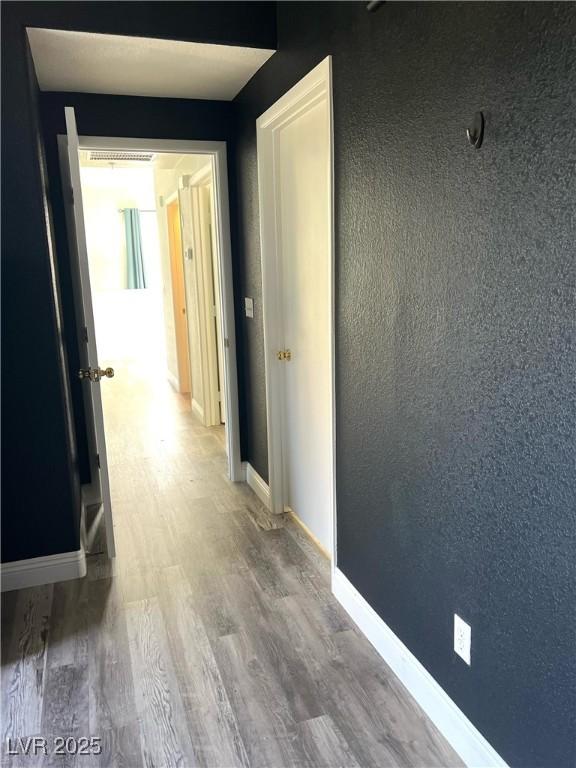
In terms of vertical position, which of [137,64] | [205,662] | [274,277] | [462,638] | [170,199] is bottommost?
[205,662]

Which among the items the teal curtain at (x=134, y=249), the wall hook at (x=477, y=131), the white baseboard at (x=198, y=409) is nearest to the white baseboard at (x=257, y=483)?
the white baseboard at (x=198, y=409)

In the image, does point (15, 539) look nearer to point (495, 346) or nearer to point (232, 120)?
point (495, 346)

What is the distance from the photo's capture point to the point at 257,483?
3564mm

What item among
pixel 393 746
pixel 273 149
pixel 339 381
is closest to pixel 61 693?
pixel 393 746

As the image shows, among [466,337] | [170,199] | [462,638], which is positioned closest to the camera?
[466,337]

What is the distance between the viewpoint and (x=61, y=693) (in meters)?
1.97

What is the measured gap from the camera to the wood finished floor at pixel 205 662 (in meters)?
1.74

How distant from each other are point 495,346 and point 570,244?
0.99 ft

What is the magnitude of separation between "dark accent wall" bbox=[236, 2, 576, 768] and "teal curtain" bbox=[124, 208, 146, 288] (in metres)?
7.08

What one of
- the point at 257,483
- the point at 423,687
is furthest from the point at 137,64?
the point at 423,687

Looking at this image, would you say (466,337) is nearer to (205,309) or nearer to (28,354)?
(28,354)

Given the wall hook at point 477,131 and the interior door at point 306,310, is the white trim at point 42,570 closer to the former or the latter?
Result: the interior door at point 306,310

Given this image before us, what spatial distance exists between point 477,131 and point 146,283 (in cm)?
824

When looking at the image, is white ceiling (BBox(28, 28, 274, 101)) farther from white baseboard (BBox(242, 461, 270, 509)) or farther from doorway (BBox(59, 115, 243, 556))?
white baseboard (BBox(242, 461, 270, 509))
